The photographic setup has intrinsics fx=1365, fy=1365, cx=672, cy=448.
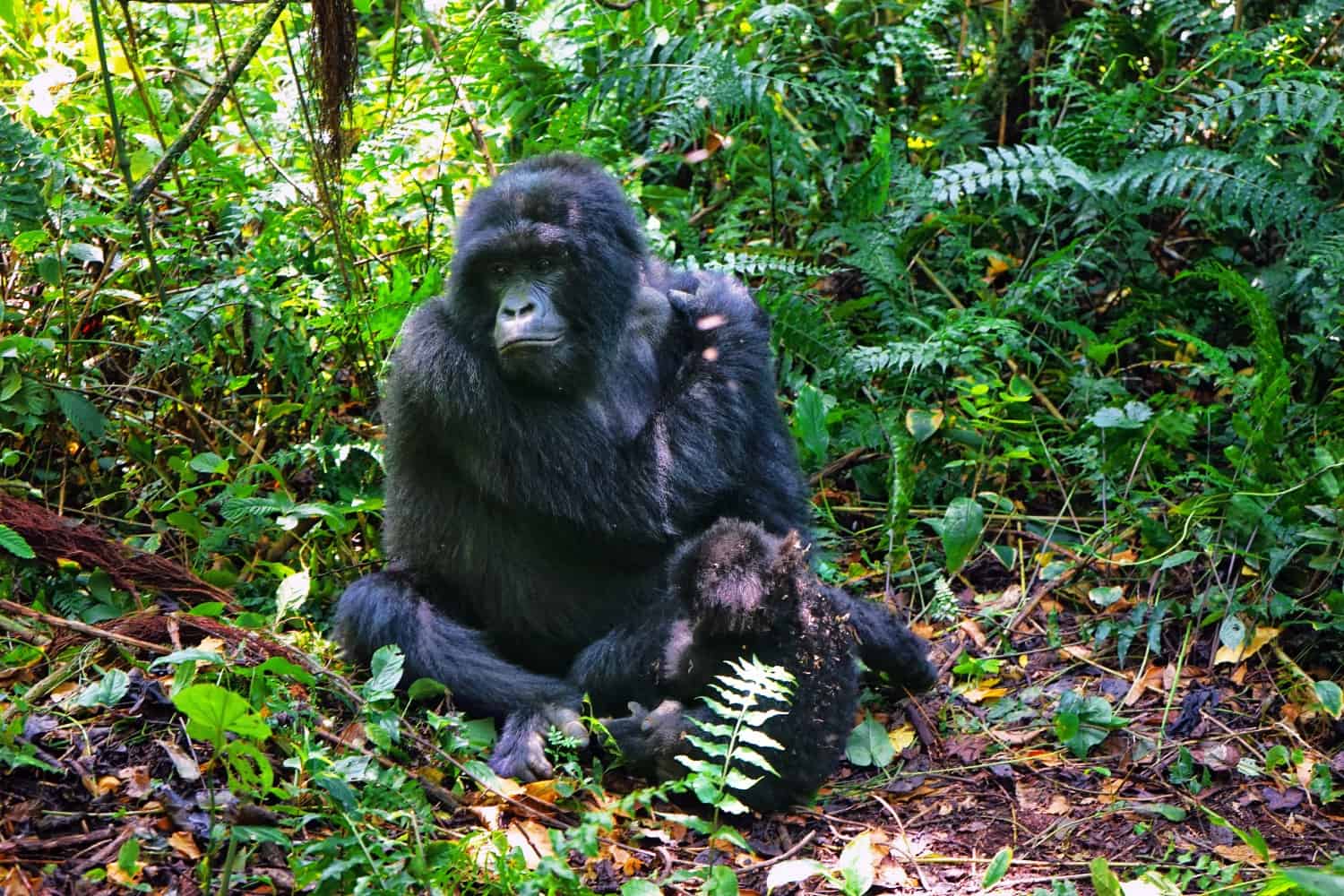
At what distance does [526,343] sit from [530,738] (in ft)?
4.04

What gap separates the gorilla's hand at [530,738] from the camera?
4078 mm

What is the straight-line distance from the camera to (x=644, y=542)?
181 inches

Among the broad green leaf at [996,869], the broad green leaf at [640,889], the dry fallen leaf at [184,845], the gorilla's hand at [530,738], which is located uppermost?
the dry fallen leaf at [184,845]

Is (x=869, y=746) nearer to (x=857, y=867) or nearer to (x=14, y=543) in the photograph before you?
(x=857, y=867)

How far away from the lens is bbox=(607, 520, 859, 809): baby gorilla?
13.0ft

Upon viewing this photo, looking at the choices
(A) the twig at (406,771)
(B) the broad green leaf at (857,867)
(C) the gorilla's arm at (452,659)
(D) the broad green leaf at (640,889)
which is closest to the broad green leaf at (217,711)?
(A) the twig at (406,771)

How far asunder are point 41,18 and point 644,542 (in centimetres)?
407

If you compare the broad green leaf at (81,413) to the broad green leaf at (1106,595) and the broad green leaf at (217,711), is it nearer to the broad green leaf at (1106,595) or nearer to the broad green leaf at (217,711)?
the broad green leaf at (217,711)

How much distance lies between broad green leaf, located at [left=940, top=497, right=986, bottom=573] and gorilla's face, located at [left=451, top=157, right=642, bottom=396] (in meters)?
1.49

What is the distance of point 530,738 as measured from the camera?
13.7 feet

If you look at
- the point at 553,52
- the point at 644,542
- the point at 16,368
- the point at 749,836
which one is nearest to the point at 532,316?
the point at 644,542

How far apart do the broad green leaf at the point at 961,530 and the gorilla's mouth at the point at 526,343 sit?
69.5 inches

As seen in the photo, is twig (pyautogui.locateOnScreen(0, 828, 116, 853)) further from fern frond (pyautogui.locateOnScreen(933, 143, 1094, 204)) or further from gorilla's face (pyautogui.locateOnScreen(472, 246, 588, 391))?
fern frond (pyautogui.locateOnScreen(933, 143, 1094, 204))

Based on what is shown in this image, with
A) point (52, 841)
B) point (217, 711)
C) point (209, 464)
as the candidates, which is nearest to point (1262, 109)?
point (209, 464)
